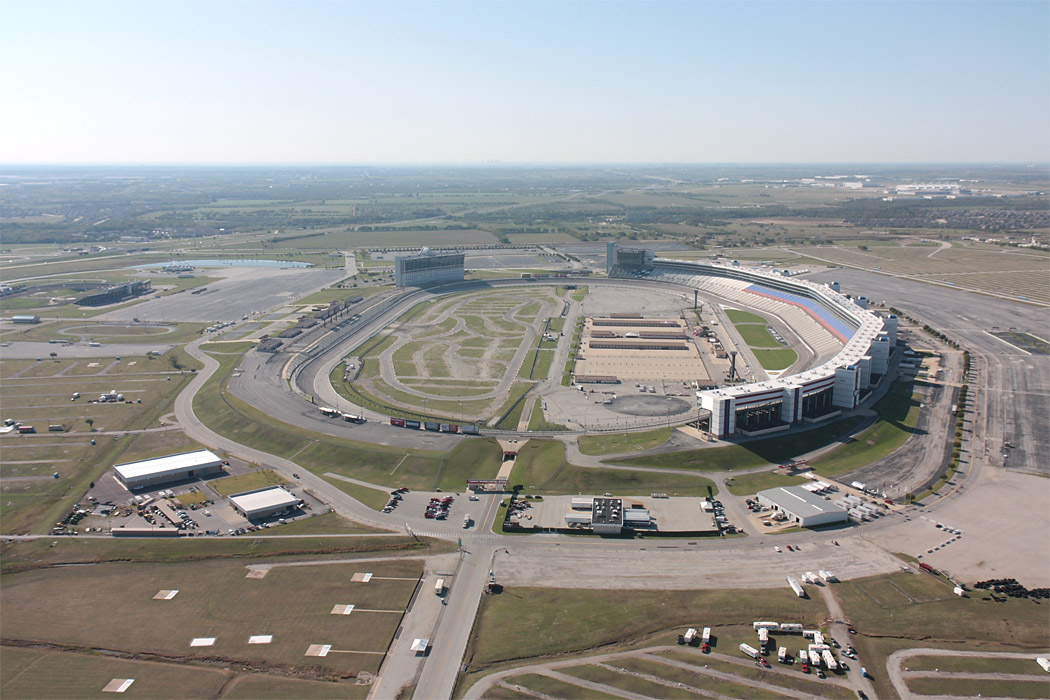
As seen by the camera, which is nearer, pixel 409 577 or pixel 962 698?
pixel 962 698

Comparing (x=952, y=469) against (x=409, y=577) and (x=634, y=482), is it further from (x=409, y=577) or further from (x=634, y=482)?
(x=409, y=577)

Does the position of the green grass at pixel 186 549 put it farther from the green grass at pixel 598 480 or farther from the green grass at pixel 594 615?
the green grass at pixel 598 480

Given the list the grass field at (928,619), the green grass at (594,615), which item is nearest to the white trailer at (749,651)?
the green grass at (594,615)

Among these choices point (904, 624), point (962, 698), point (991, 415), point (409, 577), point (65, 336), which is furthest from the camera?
point (65, 336)

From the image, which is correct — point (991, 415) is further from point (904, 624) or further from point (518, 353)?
point (518, 353)

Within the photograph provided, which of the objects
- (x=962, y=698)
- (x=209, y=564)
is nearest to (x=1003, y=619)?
(x=962, y=698)

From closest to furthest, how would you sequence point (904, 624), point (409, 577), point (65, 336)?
point (904, 624) < point (409, 577) < point (65, 336)

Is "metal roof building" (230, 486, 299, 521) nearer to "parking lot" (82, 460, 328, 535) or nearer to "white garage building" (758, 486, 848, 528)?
"parking lot" (82, 460, 328, 535)
